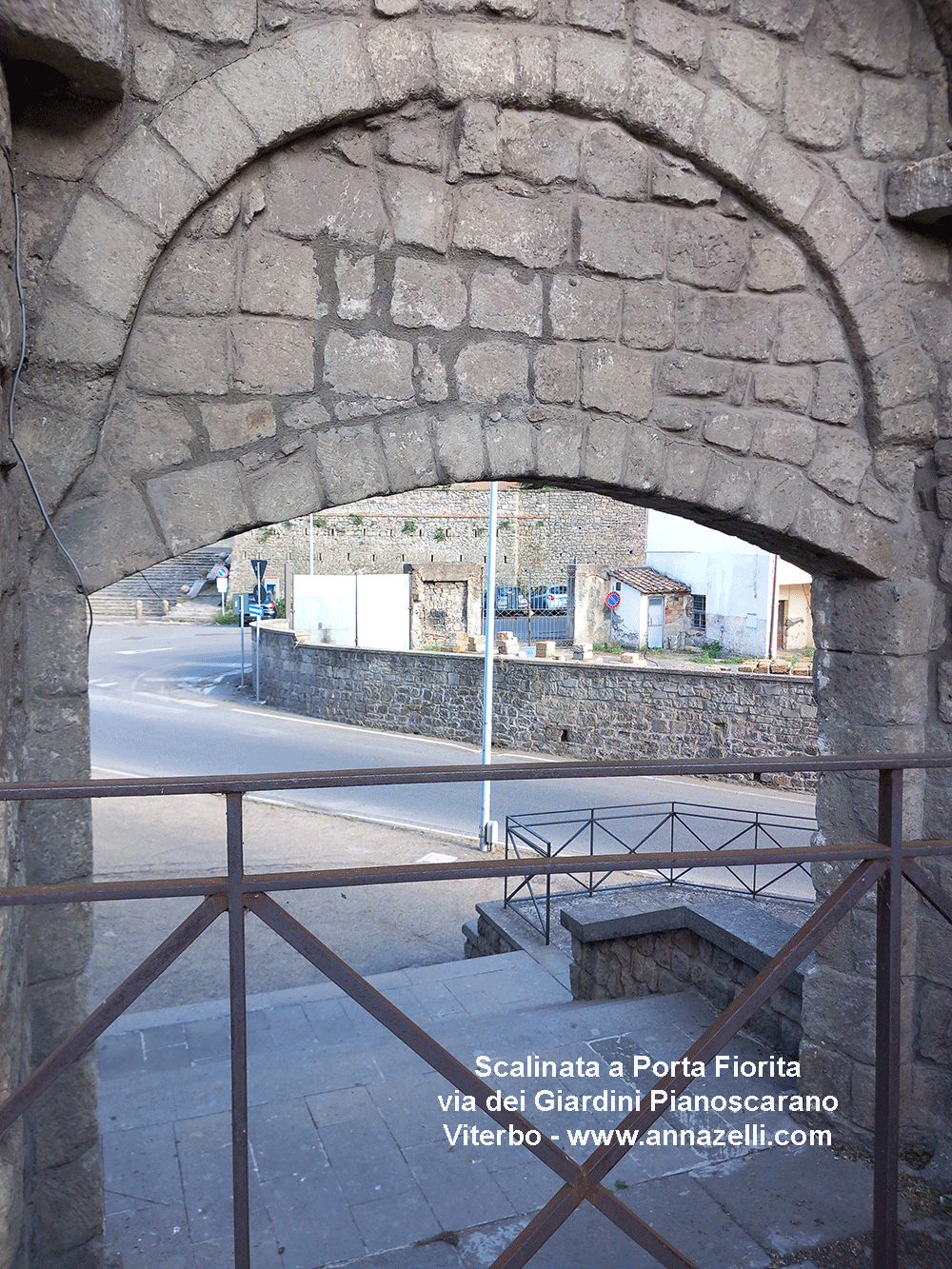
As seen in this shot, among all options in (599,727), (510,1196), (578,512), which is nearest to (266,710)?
(599,727)

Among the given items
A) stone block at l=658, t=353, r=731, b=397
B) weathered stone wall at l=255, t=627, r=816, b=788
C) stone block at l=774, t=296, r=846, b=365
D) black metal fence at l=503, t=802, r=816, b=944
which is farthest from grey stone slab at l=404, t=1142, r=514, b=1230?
weathered stone wall at l=255, t=627, r=816, b=788

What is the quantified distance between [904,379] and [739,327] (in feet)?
1.98

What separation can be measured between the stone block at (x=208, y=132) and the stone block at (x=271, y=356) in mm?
366

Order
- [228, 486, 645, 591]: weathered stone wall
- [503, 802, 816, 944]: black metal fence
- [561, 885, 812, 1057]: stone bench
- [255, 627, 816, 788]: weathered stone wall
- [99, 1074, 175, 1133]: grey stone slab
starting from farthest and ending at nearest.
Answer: [228, 486, 645, 591]: weathered stone wall → [255, 627, 816, 788]: weathered stone wall → [503, 802, 816, 944]: black metal fence → [561, 885, 812, 1057]: stone bench → [99, 1074, 175, 1133]: grey stone slab

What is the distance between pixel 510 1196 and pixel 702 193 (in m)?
3.31

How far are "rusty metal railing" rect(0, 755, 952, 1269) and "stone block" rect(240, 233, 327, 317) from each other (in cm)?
155

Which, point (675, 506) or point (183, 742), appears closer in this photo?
point (675, 506)

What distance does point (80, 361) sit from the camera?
2.34 meters

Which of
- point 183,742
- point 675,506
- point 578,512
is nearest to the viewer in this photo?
point 675,506

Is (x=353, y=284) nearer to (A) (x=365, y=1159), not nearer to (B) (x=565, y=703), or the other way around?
(A) (x=365, y=1159)

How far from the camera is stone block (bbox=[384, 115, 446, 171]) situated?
8.72 feet

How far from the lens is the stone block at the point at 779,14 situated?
9.39 ft

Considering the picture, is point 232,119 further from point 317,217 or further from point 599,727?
point 599,727

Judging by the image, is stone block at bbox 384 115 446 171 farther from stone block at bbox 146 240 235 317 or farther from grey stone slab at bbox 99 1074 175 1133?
grey stone slab at bbox 99 1074 175 1133
